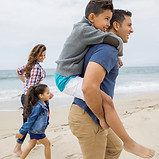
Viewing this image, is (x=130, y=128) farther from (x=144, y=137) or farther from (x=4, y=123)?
(x=4, y=123)

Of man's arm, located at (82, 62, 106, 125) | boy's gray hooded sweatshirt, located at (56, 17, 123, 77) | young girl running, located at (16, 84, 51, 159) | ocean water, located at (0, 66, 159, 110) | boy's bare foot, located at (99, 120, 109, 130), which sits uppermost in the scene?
boy's gray hooded sweatshirt, located at (56, 17, 123, 77)

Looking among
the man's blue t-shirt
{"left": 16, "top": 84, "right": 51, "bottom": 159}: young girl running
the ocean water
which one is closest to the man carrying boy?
the man's blue t-shirt

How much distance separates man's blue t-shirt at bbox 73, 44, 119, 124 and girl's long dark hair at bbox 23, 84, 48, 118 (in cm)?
154

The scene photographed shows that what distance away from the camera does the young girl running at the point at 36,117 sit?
9.95 ft

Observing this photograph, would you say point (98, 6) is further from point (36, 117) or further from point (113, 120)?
point (36, 117)

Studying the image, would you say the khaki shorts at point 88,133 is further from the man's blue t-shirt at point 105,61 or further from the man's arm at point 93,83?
the man's arm at point 93,83

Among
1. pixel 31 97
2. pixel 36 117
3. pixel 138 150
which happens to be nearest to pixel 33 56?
pixel 31 97

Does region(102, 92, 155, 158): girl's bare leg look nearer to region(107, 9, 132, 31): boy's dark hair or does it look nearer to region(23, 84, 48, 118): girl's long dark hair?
region(107, 9, 132, 31): boy's dark hair

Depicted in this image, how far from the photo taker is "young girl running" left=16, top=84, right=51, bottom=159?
3.03 meters

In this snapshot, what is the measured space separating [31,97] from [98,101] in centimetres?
189

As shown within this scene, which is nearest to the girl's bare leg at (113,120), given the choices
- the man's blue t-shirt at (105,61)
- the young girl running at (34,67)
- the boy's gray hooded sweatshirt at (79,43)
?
the man's blue t-shirt at (105,61)

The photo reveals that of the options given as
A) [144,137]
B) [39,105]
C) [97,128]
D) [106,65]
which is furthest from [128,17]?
[144,137]

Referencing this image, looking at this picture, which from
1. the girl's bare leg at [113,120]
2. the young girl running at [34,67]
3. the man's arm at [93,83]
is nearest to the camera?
the man's arm at [93,83]

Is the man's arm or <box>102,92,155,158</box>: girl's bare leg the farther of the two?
<box>102,92,155,158</box>: girl's bare leg
